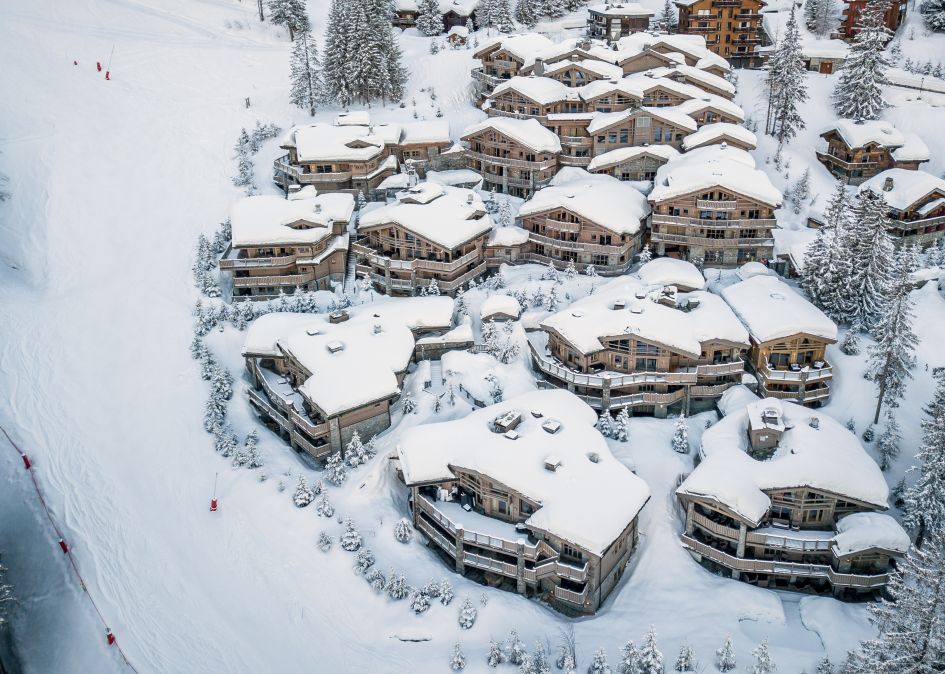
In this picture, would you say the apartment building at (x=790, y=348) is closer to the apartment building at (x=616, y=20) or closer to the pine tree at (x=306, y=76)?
the pine tree at (x=306, y=76)

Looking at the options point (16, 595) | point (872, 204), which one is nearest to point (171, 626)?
point (16, 595)

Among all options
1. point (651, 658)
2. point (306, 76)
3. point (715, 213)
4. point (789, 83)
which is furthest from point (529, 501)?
point (306, 76)

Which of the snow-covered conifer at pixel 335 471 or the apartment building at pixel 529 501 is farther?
the snow-covered conifer at pixel 335 471

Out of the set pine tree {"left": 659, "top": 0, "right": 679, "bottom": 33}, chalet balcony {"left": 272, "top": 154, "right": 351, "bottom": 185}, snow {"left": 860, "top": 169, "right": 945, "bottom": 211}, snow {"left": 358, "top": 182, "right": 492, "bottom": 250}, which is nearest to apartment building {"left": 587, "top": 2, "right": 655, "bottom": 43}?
pine tree {"left": 659, "top": 0, "right": 679, "bottom": 33}

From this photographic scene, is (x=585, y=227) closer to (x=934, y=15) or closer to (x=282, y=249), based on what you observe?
(x=282, y=249)

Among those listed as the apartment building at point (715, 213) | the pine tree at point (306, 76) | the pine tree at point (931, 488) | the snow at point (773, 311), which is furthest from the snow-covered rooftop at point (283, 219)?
the pine tree at point (931, 488)

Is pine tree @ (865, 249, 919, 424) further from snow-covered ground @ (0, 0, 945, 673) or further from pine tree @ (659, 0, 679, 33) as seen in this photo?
pine tree @ (659, 0, 679, 33)

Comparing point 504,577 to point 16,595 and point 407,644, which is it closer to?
point 407,644
